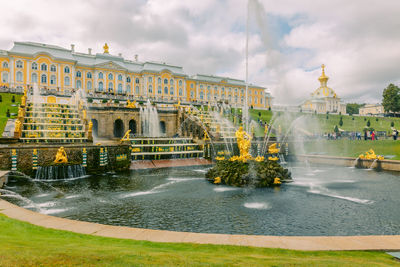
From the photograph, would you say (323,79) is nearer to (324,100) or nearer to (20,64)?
(324,100)

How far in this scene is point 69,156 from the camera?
19062 millimetres

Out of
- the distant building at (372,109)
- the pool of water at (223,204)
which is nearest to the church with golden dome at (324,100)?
the distant building at (372,109)

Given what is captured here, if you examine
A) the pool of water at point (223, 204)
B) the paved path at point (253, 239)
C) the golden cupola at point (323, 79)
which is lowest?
the pool of water at point (223, 204)

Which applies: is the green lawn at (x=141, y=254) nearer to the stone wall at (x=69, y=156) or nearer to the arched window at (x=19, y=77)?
the stone wall at (x=69, y=156)

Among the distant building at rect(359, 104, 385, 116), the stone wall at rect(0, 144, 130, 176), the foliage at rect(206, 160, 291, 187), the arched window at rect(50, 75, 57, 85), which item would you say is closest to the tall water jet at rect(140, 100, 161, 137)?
the stone wall at rect(0, 144, 130, 176)

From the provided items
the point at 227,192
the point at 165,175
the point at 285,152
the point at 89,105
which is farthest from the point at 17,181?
the point at 285,152

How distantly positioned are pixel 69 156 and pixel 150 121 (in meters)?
20.7

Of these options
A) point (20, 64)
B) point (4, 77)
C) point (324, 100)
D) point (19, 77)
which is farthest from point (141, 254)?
point (324, 100)

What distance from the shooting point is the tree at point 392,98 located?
91125mm

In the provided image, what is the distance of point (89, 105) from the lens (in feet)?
117

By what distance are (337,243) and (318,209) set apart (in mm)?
4509

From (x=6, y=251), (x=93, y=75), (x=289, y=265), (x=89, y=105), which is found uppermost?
(x=93, y=75)

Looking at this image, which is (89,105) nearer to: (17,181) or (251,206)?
(17,181)

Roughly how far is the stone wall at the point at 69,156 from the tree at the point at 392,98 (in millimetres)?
103099
